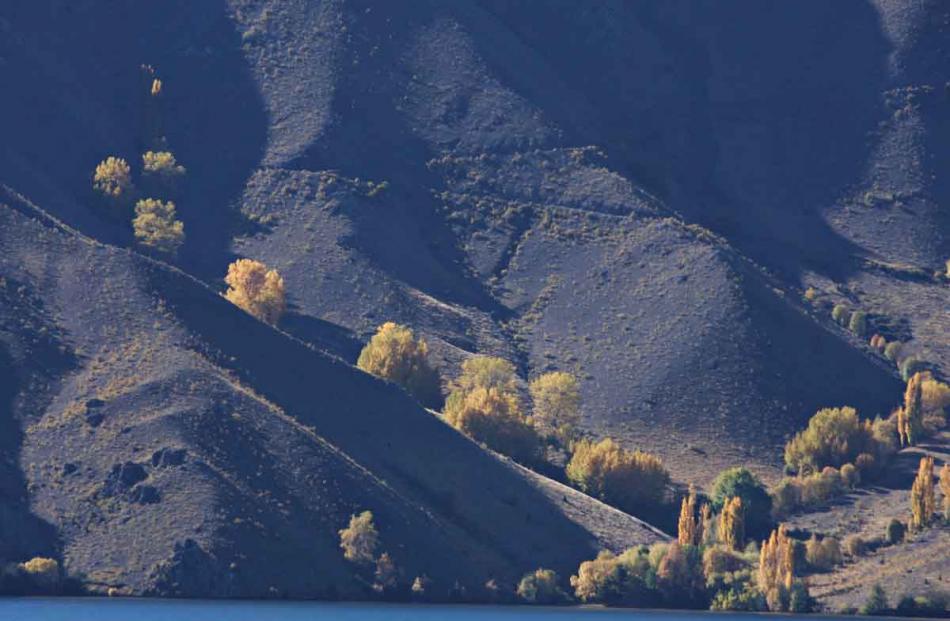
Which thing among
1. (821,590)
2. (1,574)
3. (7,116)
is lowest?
(1,574)

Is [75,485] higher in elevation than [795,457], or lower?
lower

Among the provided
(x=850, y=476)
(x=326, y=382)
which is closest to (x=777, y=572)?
(x=850, y=476)

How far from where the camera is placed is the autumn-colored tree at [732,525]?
6220 inches

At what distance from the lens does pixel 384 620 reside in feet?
413

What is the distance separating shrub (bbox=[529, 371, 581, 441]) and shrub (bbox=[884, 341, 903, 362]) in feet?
95.9

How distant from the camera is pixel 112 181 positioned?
196m

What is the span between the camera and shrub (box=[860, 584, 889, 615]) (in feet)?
474

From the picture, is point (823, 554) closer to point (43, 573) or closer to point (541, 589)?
point (541, 589)

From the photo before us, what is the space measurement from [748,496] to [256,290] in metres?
44.5

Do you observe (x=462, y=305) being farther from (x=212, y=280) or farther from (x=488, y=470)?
(x=488, y=470)

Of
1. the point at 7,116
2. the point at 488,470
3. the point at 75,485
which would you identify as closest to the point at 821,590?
the point at 488,470

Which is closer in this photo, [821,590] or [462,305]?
[821,590]

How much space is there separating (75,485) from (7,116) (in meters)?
63.6

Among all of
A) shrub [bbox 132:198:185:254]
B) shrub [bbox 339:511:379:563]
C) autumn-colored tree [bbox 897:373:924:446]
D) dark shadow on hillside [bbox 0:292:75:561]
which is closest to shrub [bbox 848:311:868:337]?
autumn-colored tree [bbox 897:373:924:446]
